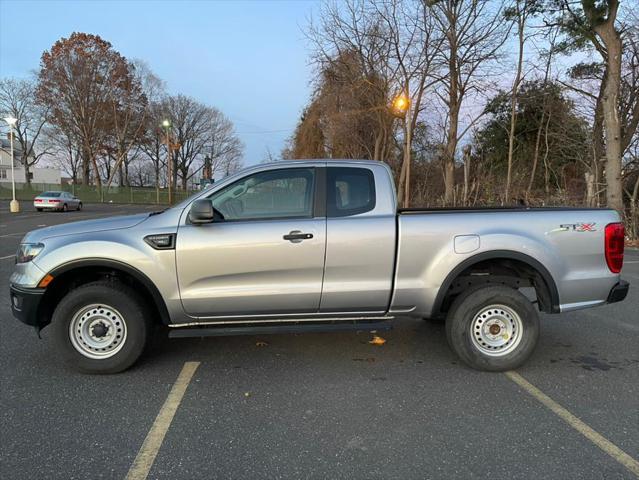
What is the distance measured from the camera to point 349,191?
417cm

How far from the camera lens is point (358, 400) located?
359 cm

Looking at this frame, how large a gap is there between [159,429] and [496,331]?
2.94 metres

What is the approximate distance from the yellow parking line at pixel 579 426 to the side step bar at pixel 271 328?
1242 millimetres

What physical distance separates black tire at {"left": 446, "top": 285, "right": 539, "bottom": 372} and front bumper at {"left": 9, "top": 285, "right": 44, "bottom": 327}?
11.8 feet

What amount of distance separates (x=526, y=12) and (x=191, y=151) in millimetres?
62690

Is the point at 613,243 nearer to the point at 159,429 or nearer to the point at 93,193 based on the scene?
the point at 159,429

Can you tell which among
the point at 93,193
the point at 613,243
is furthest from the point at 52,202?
the point at 613,243

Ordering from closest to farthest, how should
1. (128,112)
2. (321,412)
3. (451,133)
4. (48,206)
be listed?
(321,412) < (451,133) < (48,206) < (128,112)

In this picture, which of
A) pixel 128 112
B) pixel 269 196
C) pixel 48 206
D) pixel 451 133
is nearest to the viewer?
pixel 269 196

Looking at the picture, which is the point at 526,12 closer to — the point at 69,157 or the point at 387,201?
the point at 387,201

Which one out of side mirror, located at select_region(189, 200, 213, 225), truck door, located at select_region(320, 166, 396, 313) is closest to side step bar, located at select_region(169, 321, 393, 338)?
truck door, located at select_region(320, 166, 396, 313)

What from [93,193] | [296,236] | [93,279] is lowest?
[93,279]

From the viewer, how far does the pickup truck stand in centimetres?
388

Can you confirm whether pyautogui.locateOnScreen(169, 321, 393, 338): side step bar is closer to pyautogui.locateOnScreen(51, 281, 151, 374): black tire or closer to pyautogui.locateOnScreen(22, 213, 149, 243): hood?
pyautogui.locateOnScreen(51, 281, 151, 374): black tire
